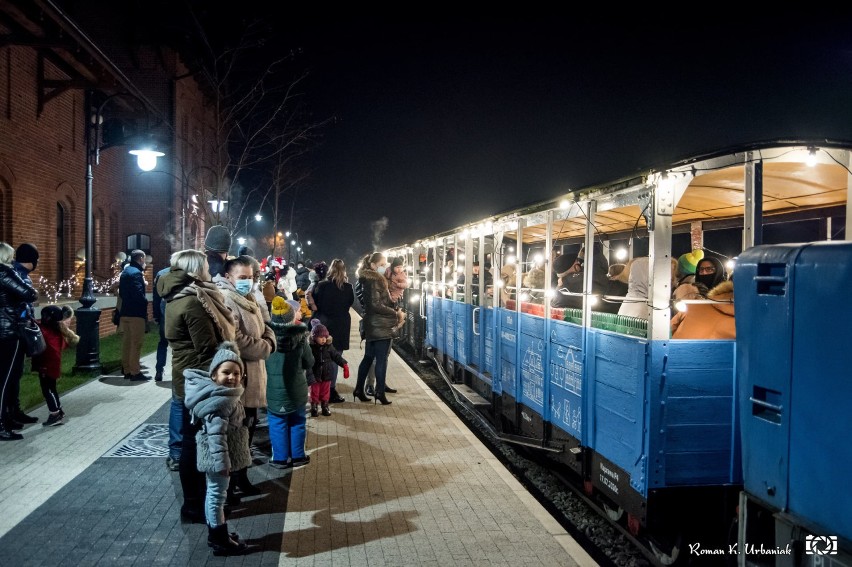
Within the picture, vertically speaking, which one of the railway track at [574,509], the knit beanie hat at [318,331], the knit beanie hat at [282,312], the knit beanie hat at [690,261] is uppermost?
the knit beanie hat at [690,261]

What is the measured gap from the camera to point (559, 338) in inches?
279

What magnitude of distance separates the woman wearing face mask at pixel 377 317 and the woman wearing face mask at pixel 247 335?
12.0 ft

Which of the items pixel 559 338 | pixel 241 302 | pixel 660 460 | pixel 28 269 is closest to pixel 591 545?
pixel 660 460

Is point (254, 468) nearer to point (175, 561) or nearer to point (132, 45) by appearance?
point (175, 561)

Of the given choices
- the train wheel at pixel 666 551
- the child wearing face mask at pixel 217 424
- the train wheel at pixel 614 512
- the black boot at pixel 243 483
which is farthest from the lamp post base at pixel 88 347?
the train wheel at pixel 666 551

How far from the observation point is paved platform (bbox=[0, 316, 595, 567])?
186 inches

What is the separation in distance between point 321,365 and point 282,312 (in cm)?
233

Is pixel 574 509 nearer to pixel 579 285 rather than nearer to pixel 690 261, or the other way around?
pixel 579 285

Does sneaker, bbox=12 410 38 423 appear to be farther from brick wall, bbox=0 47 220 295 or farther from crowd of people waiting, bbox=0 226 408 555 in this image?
brick wall, bbox=0 47 220 295

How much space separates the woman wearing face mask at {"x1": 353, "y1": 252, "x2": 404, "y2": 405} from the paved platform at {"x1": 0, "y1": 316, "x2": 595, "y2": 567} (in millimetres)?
1454

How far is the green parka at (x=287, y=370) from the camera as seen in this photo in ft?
21.9

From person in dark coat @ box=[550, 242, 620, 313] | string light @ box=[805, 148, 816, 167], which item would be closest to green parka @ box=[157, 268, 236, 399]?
person in dark coat @ box=[550, 242, 620, 313]

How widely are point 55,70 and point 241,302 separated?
14.8 meters

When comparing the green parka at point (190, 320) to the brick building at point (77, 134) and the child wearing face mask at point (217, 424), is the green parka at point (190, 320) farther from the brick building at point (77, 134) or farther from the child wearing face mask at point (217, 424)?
the brick building at point (77, 134)
